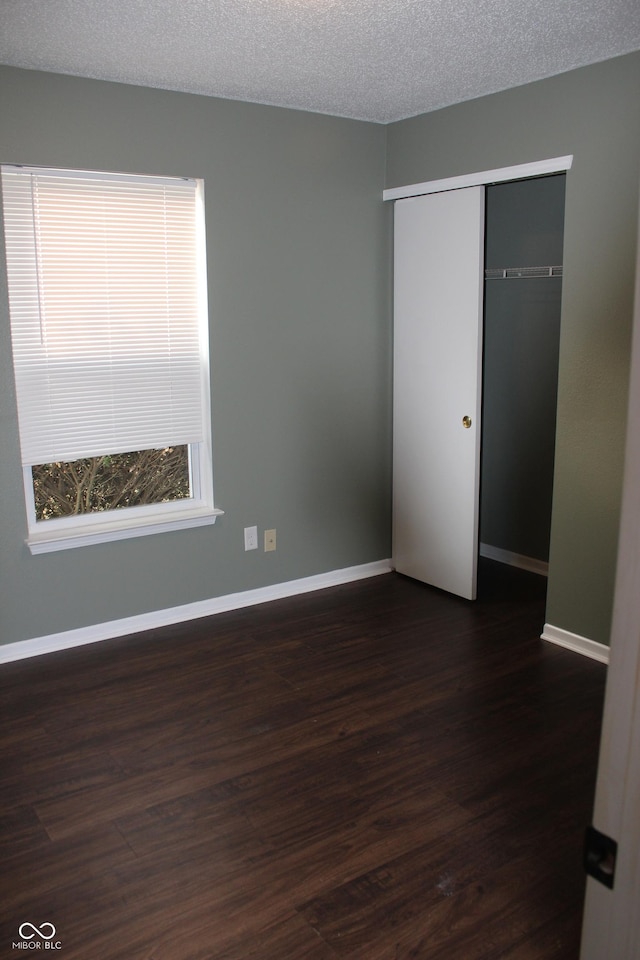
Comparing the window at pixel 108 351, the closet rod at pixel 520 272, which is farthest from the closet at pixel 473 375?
the window at pixel 108 351

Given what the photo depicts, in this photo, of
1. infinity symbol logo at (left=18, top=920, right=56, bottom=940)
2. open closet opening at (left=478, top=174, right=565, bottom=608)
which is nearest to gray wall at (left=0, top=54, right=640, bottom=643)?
open closet opening at (left=478, top=174, right=565, bottom=608)

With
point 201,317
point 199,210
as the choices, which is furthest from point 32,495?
point 199,210

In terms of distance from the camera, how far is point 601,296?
10.8 feet

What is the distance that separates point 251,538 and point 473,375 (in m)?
1.37

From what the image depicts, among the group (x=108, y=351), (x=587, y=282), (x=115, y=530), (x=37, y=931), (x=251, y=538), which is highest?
(x=587, y=282)

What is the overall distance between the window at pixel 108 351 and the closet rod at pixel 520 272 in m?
1.70

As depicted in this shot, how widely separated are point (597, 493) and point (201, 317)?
1946 millimetres

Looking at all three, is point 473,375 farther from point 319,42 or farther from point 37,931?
point 37,931

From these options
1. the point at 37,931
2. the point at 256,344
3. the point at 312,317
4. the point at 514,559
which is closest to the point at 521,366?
the point at 514,559

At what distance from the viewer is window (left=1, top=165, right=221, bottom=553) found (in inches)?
132

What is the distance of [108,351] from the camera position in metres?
3.57

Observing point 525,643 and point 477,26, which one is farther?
point 525,643

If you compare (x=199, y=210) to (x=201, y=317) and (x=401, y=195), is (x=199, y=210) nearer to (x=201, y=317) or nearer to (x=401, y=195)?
(x=201, y=317)

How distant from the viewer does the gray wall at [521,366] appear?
4.39 meters
